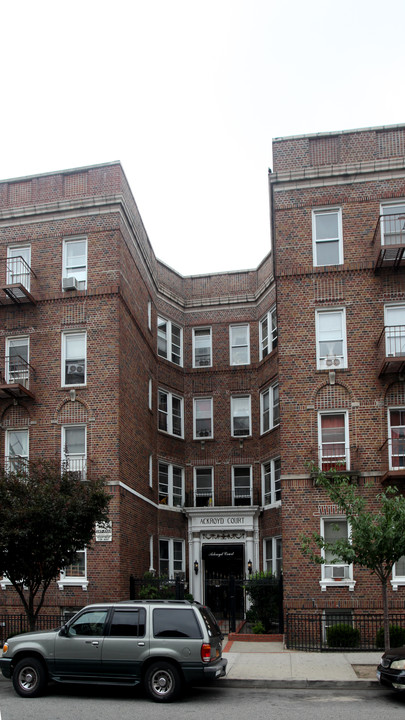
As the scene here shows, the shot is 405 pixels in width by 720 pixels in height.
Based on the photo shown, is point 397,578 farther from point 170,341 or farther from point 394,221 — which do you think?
point 170,341

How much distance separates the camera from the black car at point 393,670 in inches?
519

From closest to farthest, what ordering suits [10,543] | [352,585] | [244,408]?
[10,543]
[352,585]
[244,408]

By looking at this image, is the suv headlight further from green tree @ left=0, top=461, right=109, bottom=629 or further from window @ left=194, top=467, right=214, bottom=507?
window @ left=194, top=467, right=214, bottom=507

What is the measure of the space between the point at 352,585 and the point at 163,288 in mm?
15265

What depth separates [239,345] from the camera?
105 feet

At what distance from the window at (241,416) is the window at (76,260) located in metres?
9.49

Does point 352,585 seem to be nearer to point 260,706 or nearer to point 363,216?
point 260,706

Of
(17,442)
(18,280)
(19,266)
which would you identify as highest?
(19,266)

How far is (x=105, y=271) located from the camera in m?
24.5

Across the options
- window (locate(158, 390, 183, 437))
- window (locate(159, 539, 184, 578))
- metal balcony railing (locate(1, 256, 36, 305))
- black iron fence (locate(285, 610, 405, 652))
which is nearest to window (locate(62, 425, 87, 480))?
metal balcony railing (locate(1, 256, 36, 305))

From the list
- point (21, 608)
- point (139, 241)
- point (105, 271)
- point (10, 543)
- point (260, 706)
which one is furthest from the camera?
point (139, 241)

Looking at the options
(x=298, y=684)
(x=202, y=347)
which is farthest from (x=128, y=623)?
(x=202, y=347)

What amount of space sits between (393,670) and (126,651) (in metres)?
4.74

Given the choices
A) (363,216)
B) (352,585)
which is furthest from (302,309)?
(352,585)
